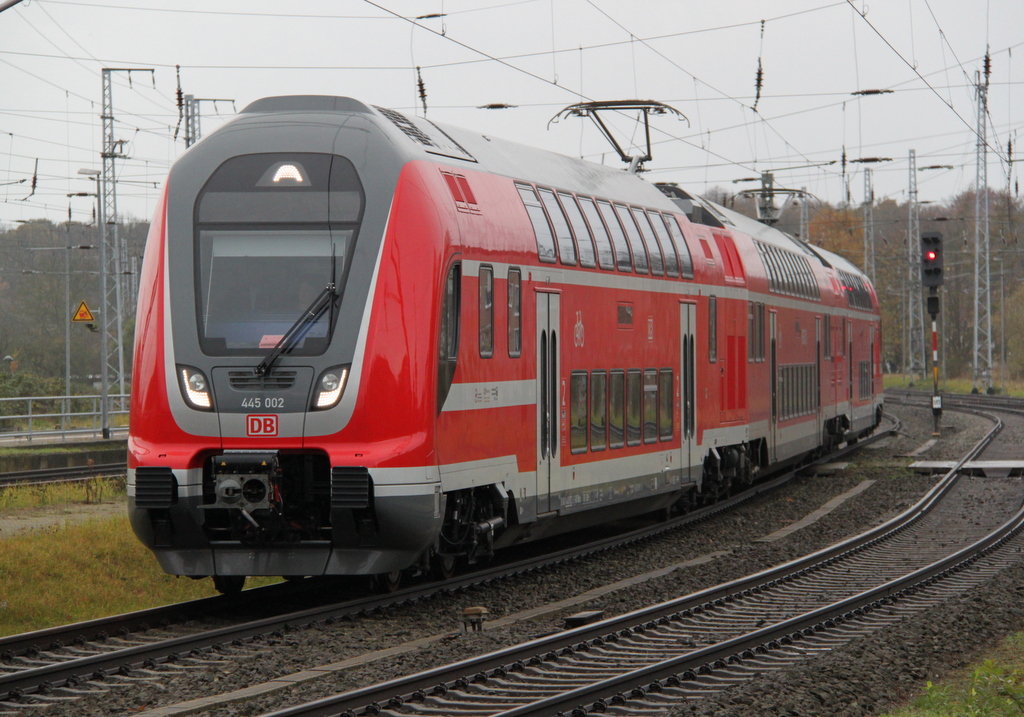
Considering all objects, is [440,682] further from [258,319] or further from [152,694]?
[258,319]

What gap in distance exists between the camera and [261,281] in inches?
400

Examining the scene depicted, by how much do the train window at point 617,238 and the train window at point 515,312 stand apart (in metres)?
2.65

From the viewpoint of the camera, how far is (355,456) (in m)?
9.80

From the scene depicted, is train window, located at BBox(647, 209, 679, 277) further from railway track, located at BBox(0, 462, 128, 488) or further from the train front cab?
railway track, located at BBox(0, 462, 128, 488)

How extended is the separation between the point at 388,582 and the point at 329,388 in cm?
200

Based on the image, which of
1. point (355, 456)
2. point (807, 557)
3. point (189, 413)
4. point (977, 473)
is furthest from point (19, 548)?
point (977, 473)

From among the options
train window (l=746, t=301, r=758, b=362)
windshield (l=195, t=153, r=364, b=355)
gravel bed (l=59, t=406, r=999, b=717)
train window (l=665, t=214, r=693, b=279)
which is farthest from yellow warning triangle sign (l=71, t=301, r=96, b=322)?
windshield (l=195, t=153, r=364, b=355)

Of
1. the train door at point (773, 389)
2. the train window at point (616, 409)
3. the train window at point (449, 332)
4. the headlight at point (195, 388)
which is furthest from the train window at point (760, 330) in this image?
the headlight at point (195, 388)

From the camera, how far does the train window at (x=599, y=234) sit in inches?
550

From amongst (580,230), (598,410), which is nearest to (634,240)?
(580,230)

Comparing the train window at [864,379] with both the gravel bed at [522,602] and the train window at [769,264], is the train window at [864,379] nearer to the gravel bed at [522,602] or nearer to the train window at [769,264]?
the gravel bed at [522,602]

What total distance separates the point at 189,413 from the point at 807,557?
704 cm

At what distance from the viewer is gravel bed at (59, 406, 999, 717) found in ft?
25.2

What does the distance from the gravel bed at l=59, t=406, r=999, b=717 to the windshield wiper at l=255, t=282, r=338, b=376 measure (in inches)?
79.3
